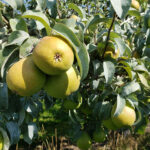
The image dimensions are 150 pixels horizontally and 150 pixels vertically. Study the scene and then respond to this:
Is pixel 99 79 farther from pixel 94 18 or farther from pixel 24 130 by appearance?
pixel 24 130

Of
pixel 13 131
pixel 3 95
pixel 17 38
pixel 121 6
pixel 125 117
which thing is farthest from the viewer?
pixel 125 117

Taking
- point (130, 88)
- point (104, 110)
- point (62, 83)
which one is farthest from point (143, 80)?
point (62, 83)

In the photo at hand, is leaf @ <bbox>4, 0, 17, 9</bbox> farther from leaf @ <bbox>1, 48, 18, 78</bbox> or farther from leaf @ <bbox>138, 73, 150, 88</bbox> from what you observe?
leaf @ <bbox>138, 73, 150, 88</bbox>

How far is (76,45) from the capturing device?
0.61 metres

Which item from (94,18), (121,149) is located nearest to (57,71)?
(94,18)

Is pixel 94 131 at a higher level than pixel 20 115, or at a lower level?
lower

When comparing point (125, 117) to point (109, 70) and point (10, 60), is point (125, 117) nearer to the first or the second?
point (109, 70)

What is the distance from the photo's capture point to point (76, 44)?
0.61m

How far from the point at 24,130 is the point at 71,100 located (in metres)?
0.35

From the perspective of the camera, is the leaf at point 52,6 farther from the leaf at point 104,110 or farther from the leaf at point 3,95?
the leaf at point 104,110

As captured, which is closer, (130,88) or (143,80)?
(130,88)

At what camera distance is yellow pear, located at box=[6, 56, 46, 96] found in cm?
63

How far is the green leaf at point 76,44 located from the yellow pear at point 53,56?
0.9 inches

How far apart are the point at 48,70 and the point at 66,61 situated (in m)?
0.06
